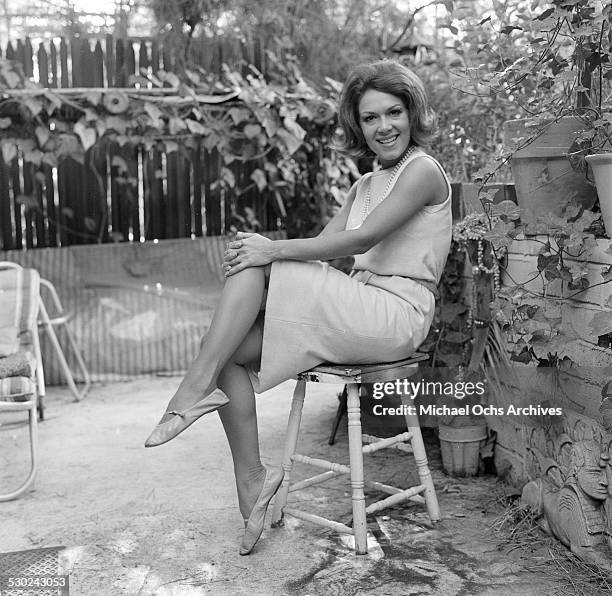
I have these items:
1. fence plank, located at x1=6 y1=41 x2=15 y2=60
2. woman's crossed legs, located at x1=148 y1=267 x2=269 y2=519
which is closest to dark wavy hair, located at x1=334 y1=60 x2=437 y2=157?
woman's crossed legs, located at x1=148 y1=267 x2=269 y2=519

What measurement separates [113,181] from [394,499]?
3529mm

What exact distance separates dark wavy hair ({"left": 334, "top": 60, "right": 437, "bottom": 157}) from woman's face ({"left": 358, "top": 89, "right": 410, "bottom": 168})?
20mm

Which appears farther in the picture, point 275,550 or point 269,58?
Result: point 269,58

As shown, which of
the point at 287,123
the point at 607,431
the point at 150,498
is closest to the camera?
the point at 607,431

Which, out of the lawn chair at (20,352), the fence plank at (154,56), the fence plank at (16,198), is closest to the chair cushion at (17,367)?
the lawn chair at (20,352)

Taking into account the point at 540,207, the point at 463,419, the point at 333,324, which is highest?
the point at 540,207

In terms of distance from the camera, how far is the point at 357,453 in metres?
2.20

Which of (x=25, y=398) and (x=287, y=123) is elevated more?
(x=287, y=123)

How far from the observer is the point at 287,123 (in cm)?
456

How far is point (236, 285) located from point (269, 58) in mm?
3482

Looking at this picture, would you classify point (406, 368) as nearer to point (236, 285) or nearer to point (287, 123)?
point (236, 285)

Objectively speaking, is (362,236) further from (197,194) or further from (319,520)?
(197,194)

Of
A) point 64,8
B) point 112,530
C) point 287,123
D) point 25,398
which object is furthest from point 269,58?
point 112,530

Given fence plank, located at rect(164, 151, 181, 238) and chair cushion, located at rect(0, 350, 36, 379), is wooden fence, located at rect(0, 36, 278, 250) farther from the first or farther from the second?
chair cushion, located at rect(0, 350, 36, 379)
